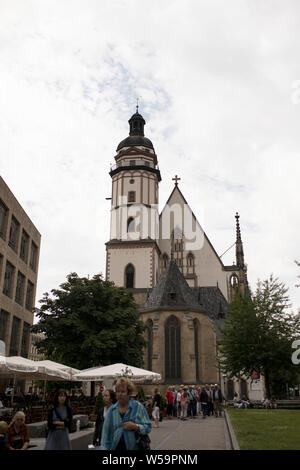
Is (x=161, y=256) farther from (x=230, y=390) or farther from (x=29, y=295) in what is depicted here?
(x=29, y=295)

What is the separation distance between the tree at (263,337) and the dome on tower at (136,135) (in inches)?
1208

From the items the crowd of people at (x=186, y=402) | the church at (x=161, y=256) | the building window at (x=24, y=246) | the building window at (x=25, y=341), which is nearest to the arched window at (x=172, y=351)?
the church at (x=161, y=256)

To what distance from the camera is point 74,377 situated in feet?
64.5

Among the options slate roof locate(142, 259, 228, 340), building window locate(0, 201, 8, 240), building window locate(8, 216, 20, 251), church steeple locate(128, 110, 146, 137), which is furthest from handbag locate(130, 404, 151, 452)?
church steeple locate(128, 110, 146, 137)

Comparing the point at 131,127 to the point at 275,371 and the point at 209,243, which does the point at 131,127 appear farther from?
the point at 275,371

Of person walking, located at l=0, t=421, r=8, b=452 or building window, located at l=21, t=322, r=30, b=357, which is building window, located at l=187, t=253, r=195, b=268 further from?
person walking, located at l=0, t=421, r=8, b=452

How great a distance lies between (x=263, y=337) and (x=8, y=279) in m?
19.1

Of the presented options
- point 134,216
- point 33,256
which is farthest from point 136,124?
point 33,256

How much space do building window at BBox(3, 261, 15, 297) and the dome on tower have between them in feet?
102

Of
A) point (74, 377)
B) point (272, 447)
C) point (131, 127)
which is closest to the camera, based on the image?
point (272, 447)

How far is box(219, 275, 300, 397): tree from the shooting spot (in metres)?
32.4
